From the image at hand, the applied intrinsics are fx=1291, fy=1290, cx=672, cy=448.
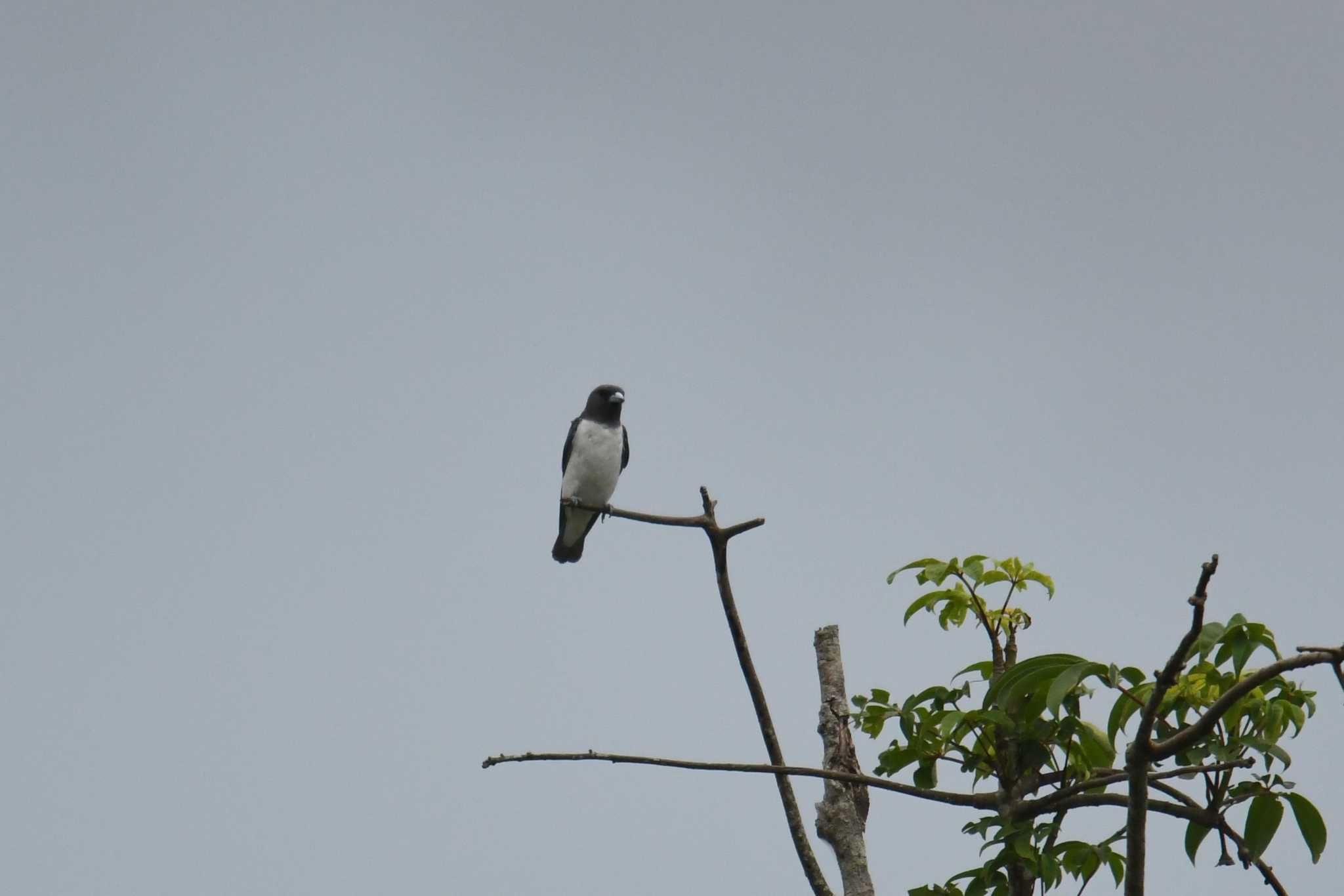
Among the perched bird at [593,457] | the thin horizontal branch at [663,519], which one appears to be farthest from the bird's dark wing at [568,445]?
the thin horizontal branch at [663,519]

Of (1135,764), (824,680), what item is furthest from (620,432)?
(1135,764)

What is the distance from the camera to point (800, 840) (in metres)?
4.14

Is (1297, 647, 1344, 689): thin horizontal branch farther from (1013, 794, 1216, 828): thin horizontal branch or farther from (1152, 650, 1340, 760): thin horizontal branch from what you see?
(1013, 794, 1216, 828): thin horizontal branch

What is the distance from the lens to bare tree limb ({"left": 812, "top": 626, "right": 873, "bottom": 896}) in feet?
14.2

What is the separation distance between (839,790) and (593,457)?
8.54 meters

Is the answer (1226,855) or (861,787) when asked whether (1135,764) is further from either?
(861,787)

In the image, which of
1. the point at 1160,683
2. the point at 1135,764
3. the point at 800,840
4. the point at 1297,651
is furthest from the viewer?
the point at 800,840

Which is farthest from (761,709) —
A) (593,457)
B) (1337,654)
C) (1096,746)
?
(593,457)

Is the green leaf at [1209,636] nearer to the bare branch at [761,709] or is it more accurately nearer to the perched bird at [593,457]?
the bare branch at [761,709]

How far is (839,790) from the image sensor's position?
4.42 m

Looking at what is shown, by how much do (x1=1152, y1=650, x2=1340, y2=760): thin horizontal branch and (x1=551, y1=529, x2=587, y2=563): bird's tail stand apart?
10809 millimetres

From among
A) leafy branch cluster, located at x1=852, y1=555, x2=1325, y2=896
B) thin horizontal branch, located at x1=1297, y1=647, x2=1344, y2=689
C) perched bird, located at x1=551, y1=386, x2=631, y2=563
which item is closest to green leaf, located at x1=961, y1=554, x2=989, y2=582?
leafy branch cluster, located at x1=852, y1=555, x2=1325, y2=896

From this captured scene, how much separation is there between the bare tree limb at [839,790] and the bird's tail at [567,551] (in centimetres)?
894

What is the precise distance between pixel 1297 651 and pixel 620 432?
10826 millimetres
